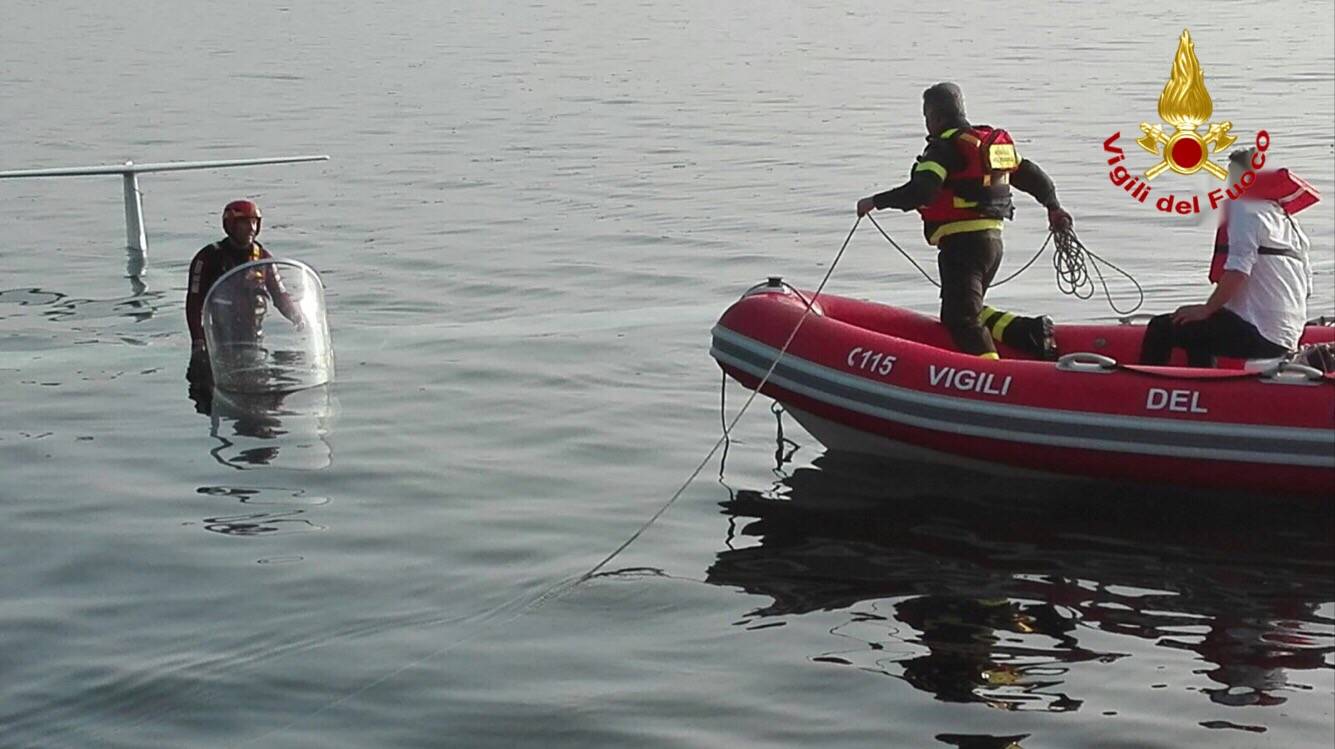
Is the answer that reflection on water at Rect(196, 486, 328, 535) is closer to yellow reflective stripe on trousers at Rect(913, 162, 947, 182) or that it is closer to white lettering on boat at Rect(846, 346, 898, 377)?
white lettering on boat at Rect(846, 346, 898, 377)

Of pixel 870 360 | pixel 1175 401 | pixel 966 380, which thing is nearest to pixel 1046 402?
pixel 966 380

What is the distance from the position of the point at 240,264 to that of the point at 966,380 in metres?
4.71

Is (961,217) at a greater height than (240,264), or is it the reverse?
(961,217)

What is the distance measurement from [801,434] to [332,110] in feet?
76.4

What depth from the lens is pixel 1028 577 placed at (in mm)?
7918

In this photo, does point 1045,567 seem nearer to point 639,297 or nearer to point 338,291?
point 639,297

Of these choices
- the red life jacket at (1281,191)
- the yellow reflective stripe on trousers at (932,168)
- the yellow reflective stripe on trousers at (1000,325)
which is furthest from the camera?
the yellow reflective stripe on trousers at (1000,325)

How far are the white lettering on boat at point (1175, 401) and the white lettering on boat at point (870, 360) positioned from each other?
1.29 m

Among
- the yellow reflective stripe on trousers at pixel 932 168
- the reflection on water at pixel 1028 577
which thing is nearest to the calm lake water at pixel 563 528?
the reflection on water at pixel 1028 577

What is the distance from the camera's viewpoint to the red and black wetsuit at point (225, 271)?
445 inches

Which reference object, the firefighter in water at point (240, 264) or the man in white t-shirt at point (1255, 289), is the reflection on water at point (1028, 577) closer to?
the man in white t-shirt at point (1255, 289)

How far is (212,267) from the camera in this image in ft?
38.1

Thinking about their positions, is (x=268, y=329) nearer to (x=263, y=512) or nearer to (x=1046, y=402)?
(x=263, y=512)

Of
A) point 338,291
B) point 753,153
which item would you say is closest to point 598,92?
point 753,153
